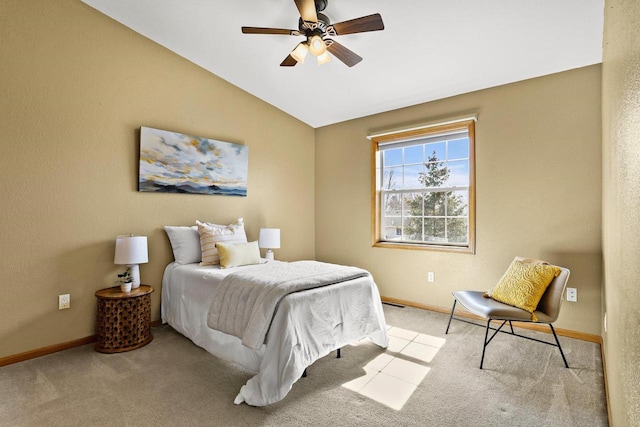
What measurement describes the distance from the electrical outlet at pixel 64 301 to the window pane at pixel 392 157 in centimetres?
384

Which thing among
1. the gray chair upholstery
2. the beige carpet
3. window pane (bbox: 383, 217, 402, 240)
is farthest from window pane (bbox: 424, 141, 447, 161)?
the beige carpet

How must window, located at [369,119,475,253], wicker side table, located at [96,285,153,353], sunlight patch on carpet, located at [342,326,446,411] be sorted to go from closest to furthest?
sunlight patch on carpet, located at [342,326,446,411] < wicker side table, located at [96,285,153,353] < window, located at [369,119,475,253]

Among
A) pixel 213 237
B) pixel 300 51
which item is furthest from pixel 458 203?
pixel 213 237

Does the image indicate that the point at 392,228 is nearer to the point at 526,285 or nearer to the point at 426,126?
the point at 426,126

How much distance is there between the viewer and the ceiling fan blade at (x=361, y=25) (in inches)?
86.7

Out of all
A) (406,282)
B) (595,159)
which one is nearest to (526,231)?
(595,159)

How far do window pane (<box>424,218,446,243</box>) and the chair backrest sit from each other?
148 centimetres

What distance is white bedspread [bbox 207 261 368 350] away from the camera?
2.18 meters

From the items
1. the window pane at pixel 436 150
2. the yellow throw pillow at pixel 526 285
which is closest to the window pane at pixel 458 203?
the window pane at pixel 436 150

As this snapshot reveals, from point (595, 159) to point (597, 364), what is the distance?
1.75 metres

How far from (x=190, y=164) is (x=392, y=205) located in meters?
2.62

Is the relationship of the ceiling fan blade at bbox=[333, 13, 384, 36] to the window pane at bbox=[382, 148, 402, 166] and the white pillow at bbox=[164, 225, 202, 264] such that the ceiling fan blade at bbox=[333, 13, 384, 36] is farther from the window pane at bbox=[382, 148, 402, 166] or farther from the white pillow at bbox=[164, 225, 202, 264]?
the white pillow at bbox=[164, 225, 202, 264]

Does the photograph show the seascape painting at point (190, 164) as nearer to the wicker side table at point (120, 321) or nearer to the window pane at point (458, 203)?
the wicker side table at point (120, 321)

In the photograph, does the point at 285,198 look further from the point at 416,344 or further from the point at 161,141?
the point at 416,344
